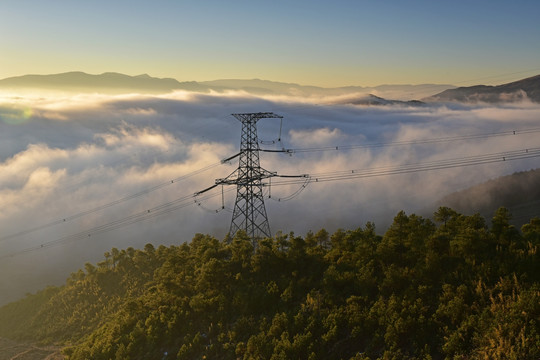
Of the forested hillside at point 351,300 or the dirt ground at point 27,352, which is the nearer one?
the forested hillside at point 351,300

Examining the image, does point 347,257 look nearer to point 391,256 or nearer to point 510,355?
point 391,256

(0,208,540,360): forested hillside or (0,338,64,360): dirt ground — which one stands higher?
(0,208,540,360): forested hillside

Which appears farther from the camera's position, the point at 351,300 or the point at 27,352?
the point at 27,352

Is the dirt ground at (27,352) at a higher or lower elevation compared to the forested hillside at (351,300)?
lower

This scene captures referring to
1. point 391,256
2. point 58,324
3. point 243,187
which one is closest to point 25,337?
point 58,324
